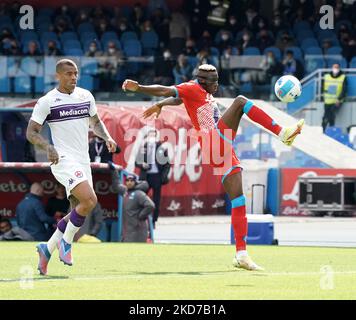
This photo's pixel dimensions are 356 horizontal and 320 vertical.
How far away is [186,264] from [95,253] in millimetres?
2104

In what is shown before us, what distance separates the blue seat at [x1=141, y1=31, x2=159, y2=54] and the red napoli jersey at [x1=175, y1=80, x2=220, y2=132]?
2376 centimetres

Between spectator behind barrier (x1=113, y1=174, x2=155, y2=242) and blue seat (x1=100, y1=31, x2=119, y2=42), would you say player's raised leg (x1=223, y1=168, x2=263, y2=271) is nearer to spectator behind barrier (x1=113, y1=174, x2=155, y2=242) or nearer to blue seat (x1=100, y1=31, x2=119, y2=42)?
spectator behind barrier (x1=113, y1=174, x2=155, y2=242)

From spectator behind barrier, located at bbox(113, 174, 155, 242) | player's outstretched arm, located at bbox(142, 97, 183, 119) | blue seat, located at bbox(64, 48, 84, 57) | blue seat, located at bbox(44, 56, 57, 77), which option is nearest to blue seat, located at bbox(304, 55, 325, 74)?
blue seat, located at bbox(64, 48, 84, 57)

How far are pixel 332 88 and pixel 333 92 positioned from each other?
11 cm

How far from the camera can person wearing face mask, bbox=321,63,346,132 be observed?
111 feet

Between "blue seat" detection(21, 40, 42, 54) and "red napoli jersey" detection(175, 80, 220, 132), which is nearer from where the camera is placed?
"red napoli jersey" detection(175, 80, 220, 132)

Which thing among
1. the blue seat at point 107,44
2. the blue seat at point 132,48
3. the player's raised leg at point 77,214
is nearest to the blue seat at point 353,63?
the blue seat at point 132,48

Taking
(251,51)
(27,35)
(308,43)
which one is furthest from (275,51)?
(27,35)

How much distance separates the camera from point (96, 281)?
12141 millimetres

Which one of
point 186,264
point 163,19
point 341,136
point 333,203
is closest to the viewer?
point 186,264

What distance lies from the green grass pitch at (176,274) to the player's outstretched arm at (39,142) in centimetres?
121

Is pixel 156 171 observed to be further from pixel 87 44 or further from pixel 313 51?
pixel 87 44
